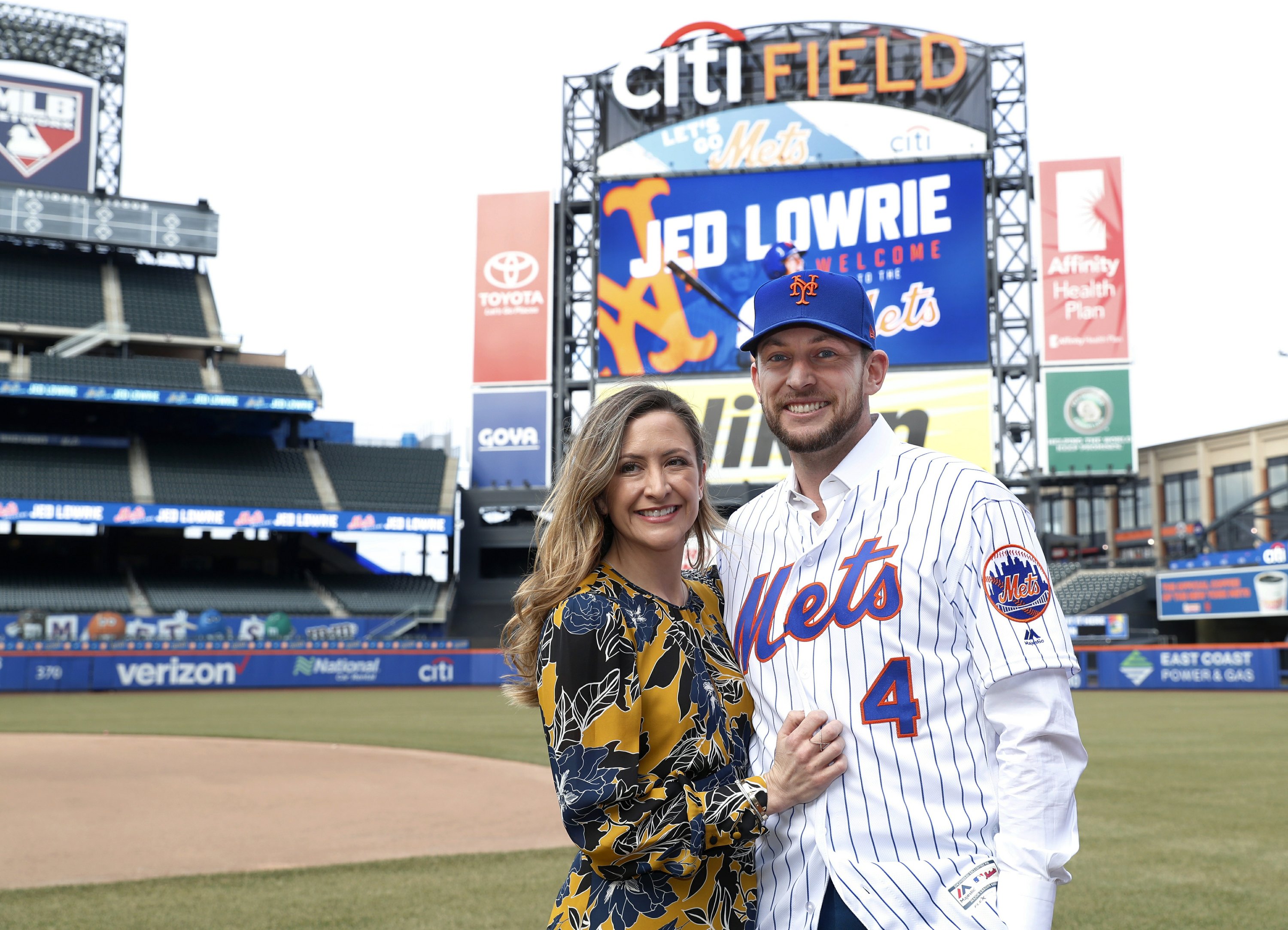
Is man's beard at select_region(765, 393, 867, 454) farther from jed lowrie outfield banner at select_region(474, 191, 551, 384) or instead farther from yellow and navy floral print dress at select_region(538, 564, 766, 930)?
jed lowrie outfield banner at select_region(474, 191, 551, 384)

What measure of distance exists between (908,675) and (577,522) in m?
0.76

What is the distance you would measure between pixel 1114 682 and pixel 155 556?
30.4 m

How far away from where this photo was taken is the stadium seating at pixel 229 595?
111 ft

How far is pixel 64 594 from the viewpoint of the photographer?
109 feet

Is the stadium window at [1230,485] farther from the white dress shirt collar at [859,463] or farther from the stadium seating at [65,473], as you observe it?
the white dress shirt collar at [859,463]

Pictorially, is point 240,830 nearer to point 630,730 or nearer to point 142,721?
point 630,730

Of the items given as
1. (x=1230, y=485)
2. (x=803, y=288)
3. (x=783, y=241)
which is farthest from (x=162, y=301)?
(x=1230, y=485)

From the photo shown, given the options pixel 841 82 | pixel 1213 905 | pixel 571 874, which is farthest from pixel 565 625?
pixel 841 82

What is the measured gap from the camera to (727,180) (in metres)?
33.7

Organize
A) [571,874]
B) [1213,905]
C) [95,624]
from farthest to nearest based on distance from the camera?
[95,624], [1213,905], [571,874]

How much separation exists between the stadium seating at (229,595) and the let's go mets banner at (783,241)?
41.0ft

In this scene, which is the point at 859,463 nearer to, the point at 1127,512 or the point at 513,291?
the point at 513,291

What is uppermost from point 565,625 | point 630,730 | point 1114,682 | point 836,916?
point 565,625

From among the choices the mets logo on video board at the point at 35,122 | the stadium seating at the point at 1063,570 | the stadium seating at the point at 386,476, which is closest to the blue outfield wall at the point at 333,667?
the stadium seating at the point at 386,476
